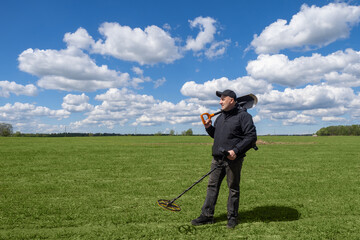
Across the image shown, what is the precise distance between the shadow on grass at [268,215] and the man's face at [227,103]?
253cm

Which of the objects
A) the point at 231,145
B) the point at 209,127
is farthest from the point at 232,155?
the point at 209,127

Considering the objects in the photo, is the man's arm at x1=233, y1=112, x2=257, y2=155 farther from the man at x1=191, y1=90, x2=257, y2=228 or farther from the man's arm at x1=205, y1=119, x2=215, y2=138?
the man's arm at x1=205, y1=119, x2=215, y2=138

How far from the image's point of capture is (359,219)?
20.4 ft

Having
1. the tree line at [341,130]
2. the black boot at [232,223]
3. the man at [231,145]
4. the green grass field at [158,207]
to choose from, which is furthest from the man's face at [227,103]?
the tree line at [341,130]

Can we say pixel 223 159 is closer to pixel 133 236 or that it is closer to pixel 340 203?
pixel 133 236

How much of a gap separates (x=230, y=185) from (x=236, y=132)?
1.11m

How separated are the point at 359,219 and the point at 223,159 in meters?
3.62

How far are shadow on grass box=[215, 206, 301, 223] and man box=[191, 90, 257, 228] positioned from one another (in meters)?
0.60

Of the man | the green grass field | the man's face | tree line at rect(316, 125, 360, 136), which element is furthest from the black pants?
tree line at rect(316, 125, 360, 136)

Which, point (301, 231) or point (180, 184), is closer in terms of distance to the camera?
point (301, 231)

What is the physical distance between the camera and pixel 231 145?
5.41 metres

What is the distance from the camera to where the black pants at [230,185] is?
215 inches

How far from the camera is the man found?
5.29 metres

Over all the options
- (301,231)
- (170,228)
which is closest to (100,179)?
(170,228)
